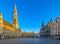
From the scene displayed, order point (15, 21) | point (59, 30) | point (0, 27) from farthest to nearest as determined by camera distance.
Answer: point (15, 21), point (0, 27), point (59, 30)

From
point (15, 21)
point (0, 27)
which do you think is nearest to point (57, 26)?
point (0, 27)

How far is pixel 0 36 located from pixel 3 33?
12.3ft

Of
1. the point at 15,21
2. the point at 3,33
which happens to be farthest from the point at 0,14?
the point at 15,21

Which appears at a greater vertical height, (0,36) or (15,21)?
(15,21)

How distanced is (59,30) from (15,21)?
112 m

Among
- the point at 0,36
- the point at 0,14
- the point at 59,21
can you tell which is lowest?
the point at 0,36

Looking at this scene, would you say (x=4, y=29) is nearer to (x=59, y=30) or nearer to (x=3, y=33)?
(x=3, y=33)

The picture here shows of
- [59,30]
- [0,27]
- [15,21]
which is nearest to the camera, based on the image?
[59,30]

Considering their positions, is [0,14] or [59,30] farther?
[0,14]

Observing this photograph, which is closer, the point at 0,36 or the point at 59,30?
the point at 59,30

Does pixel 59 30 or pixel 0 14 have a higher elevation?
pixel 0 14

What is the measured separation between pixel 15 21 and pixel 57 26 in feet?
361

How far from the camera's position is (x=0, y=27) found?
11000 cm

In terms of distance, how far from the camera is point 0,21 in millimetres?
113875
